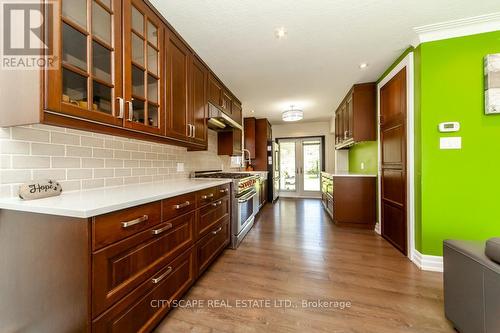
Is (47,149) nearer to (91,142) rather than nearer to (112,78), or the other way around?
(91,142)

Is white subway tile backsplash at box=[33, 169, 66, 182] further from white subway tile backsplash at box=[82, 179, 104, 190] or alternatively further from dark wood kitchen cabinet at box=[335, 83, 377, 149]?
dark wood kitchen cabinet at box=[335, 83, 377, 149]

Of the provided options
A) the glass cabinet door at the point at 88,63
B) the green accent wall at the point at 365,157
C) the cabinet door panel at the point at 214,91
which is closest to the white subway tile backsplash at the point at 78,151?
the glass cabinet door at the point at 88,63

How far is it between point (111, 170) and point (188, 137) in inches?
31.2

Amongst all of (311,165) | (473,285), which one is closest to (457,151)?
(473,285)

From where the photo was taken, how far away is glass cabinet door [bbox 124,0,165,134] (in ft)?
4.66

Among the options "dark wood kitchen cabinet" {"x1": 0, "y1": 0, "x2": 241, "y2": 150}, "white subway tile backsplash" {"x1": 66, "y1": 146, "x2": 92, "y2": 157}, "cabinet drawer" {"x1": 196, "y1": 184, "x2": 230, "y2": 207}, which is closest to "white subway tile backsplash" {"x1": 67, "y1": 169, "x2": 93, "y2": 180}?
"white subway tile backsplash" {"x1": 66, "y1": 146, "x2": 92, "y2": 157}

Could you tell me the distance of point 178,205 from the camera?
1.46m

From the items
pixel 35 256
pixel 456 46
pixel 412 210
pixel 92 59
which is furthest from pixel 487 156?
pixel 35 256

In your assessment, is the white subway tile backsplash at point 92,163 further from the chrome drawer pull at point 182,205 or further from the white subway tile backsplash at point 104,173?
the chrome drawer pull at point 182,205

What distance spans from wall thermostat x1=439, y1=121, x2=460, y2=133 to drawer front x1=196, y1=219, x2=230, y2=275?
2.53 meters

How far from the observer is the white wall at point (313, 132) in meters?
6.30

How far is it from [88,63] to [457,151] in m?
3.18

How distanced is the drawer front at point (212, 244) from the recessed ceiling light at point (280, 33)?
6.78 feet

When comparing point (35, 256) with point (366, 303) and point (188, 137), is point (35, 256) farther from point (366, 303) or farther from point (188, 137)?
point (366, 303)
